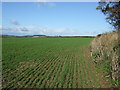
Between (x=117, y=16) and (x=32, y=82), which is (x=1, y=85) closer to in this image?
(x=32, y=82)

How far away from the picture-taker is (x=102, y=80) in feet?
17.5

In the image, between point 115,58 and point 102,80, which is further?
point 102,80

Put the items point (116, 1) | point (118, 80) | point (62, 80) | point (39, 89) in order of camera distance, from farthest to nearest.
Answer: point (116, 1) → point (62, 80) → point (118, 80) → point (39, 89)

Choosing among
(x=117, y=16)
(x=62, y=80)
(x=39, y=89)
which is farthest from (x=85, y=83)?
(x=117, y=16)

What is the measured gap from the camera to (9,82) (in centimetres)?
491

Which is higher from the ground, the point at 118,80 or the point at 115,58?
the point at 115,58

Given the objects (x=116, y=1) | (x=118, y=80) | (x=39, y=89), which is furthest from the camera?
(x=116, y=1)

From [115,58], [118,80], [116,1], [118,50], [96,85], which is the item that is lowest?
[96,85]

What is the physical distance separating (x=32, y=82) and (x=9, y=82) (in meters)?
1.20

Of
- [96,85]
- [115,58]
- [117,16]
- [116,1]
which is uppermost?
[116,1]

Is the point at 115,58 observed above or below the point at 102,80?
above

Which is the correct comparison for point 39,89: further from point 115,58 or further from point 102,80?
Answer: point 115,58

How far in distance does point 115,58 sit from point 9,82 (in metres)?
5.71

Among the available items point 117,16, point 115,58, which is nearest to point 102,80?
point 115,58
